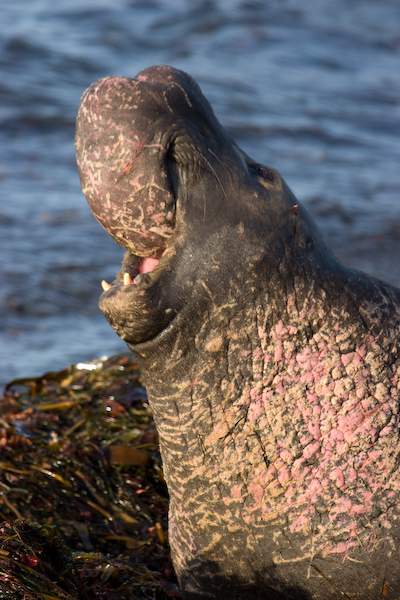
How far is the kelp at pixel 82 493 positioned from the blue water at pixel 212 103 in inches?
52.6

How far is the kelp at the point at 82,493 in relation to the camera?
112 inches

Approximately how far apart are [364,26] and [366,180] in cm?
807

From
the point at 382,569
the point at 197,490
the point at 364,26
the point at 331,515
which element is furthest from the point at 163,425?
the point at 364,26

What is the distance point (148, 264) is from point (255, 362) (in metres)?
0.45

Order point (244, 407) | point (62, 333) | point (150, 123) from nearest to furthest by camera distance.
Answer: point (150, 123)
point (244, 407)
point (62, 333)

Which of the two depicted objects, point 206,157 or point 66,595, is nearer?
point 206,157

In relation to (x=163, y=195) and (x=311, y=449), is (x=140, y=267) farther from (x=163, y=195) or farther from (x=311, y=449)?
(x=311, y=449)

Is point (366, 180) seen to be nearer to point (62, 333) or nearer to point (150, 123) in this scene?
point (62, 333)

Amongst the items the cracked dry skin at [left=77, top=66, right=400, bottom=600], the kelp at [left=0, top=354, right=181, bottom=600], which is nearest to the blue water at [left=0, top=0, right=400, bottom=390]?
the kelp at [left=0, top=354, right=181, bottom=600]

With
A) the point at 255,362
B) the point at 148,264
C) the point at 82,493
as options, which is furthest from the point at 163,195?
the point at 82,493

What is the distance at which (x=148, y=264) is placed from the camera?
2459 millimetres

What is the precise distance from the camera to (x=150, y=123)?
2301mm

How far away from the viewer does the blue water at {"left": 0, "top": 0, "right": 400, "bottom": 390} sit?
22.6 ft

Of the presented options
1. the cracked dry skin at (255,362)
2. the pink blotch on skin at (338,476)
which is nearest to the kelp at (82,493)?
the cracked dry skin at (255,362)
